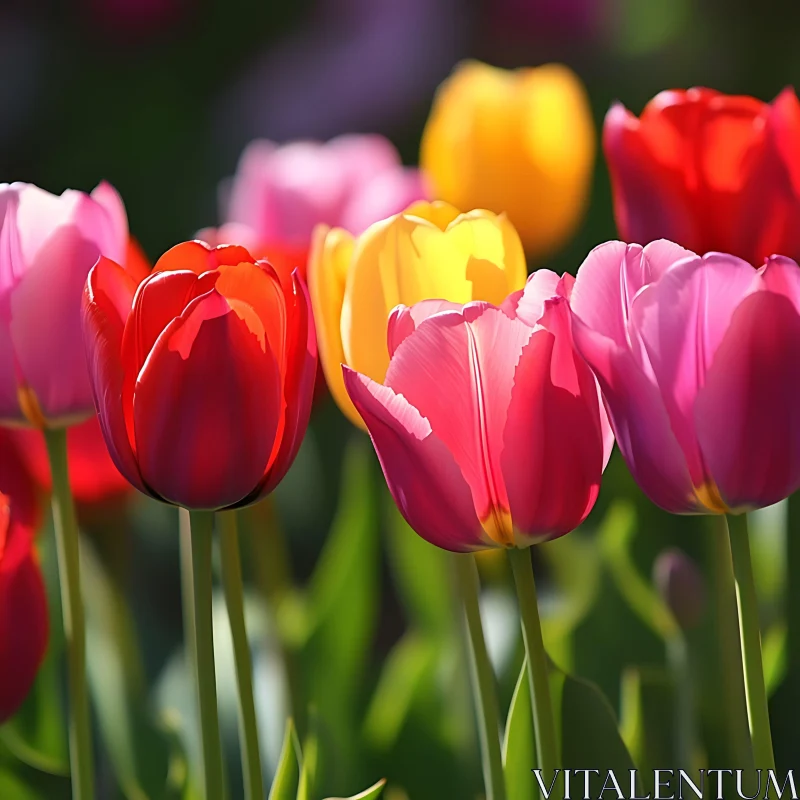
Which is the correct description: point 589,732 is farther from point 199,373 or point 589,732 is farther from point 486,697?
point 199,373

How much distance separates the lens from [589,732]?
362 millimetres

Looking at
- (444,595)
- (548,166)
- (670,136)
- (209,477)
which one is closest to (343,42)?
(548,166)

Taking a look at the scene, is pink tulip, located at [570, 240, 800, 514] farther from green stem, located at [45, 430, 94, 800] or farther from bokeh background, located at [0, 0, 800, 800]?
bokeh background, located at [0, 0, 800, 800]

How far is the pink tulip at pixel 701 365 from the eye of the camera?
0.28m

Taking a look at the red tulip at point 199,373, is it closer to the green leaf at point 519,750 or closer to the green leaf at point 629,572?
the green leaf at point 519,750

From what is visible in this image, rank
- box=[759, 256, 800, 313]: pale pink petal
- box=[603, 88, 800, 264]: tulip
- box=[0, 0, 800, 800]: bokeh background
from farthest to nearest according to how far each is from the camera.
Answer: box=[0, 0, 800, 800]: bokeh background
box=[603, 88, 800, 264]: tulip
box=[759, 256, 800, 313]: pale pink petal

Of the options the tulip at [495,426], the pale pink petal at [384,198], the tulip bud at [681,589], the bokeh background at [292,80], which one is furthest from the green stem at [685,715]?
the bokeh background at [292,80]

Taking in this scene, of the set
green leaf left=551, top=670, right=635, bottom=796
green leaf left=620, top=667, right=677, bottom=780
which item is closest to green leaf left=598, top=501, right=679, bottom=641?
green leaf left=620, top=667, right=677, bottom=780

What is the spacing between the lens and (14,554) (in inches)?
13.6

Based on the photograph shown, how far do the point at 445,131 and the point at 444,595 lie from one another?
0.24 m

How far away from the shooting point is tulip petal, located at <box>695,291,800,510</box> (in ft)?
0.91

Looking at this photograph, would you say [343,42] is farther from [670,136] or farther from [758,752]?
[758,752]

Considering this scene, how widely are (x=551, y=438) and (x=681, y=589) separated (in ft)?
0.46

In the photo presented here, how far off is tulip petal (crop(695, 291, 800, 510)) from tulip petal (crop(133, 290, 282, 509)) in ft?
0.35
